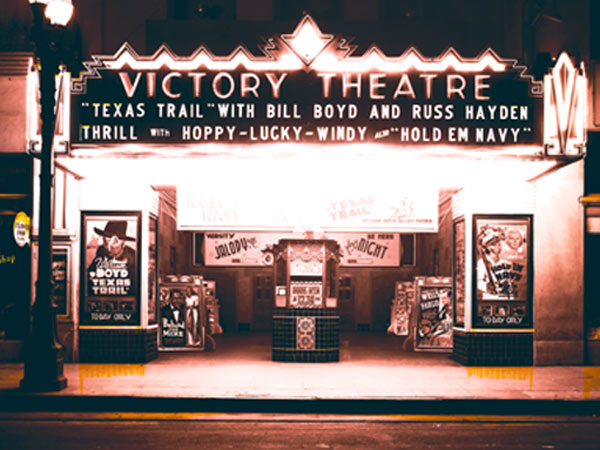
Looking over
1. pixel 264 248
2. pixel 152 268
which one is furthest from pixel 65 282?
pixel 264 248

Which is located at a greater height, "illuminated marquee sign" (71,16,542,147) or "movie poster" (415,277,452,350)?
"illuminated marquee sign" (71,16,542,147)

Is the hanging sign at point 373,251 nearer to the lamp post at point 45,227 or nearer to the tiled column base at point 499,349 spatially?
the tiled column base at point 499,349

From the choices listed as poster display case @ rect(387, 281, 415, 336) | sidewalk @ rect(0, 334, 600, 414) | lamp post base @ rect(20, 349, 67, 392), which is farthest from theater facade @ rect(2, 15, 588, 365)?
lamp post base @ rect(20, 349, 67, 392)

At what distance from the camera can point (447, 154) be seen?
34.0 feet

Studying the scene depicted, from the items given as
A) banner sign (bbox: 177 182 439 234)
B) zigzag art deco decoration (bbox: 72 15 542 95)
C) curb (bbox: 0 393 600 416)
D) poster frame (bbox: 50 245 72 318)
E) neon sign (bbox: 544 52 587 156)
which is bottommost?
curb (bbox: 0 393 600 416)

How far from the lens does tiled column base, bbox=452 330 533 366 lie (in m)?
11.7

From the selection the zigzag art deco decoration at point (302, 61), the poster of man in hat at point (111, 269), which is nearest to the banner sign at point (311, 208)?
the poster of man in hat at point (111, 269)

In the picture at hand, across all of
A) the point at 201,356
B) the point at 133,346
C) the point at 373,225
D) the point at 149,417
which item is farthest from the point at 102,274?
the point at 373,225

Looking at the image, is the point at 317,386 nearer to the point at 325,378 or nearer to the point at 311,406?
the point at 325,378

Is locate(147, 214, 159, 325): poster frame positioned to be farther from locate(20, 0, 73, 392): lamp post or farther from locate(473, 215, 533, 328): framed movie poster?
locate(473, 215, 533, 328): framed movie poster

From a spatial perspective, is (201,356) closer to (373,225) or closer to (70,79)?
(373,225)

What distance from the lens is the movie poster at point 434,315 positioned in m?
13.1

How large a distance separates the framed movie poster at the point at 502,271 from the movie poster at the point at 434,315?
141cm

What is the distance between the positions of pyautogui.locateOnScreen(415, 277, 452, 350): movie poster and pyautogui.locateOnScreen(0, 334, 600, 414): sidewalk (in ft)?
1.88
